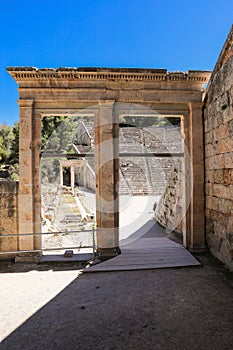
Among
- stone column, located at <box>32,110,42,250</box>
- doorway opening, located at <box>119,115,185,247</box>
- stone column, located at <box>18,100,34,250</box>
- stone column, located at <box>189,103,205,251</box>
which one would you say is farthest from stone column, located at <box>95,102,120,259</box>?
stone column, located at <box>189,103,205,251</box>

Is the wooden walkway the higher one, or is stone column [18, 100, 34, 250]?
stone column [18, 100, 34, 250]

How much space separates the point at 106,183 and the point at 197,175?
2.64 meters

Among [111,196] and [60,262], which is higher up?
[111,196]

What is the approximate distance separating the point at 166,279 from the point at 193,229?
206cm

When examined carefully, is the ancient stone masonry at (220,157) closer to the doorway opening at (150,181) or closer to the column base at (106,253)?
the doorway opening at (150,181)

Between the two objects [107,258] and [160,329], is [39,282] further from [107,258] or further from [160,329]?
[160,329]

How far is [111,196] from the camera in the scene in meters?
6.48

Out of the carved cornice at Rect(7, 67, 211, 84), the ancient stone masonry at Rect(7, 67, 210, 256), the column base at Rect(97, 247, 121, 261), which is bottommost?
the column base at Rect(97, 247, 121, 261)

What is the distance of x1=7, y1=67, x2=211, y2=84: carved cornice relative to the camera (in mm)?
6285

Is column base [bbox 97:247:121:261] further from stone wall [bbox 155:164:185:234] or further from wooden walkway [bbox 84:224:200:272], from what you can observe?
stone wall [bbox 155:164:185:234]

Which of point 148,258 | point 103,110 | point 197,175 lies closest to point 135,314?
point 148,258

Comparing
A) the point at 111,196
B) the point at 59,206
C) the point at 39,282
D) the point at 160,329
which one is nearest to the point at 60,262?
the point at 39,282

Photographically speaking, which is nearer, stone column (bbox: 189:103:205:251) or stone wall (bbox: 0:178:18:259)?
stone wall (bbox: 0:178:18:259)

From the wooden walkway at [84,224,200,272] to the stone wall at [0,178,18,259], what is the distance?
2295mm
